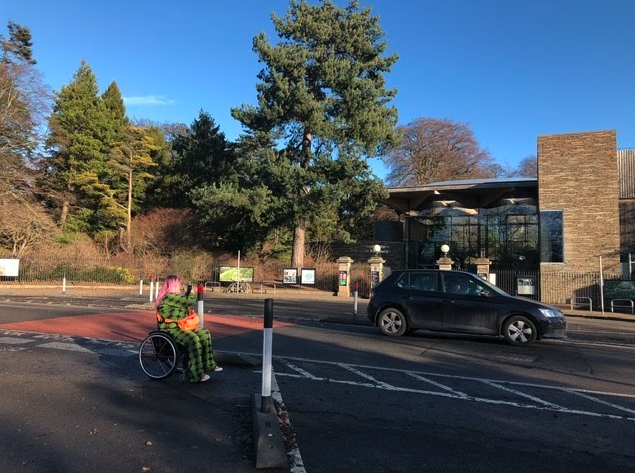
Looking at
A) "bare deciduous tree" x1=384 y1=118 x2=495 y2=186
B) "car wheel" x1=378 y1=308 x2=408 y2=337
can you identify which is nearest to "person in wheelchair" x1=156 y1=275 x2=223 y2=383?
"car wheel" x1=378 y1=308 x2=408 y2=337

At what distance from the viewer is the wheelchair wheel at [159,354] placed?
6957mm

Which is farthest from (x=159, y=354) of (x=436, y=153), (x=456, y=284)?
(x=436, y=153)

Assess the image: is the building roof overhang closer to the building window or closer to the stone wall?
the stone wall

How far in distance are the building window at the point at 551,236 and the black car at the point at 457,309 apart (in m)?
21.9

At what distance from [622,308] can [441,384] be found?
23638mm

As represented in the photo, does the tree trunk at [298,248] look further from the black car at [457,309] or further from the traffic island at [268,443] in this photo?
the traffic island at [268,443]

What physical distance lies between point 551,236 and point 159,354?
29.3 m

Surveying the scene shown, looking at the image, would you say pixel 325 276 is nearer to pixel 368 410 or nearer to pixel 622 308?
pixel 622 308

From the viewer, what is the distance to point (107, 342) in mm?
10102

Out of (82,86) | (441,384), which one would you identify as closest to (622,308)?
(441,384)

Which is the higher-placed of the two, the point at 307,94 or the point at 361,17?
the point at 361,17

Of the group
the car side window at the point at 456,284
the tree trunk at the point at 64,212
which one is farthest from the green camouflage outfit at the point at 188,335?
the tree trunk at the point at 64,212

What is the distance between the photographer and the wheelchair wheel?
22.8 ft

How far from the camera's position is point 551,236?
3117 cm
